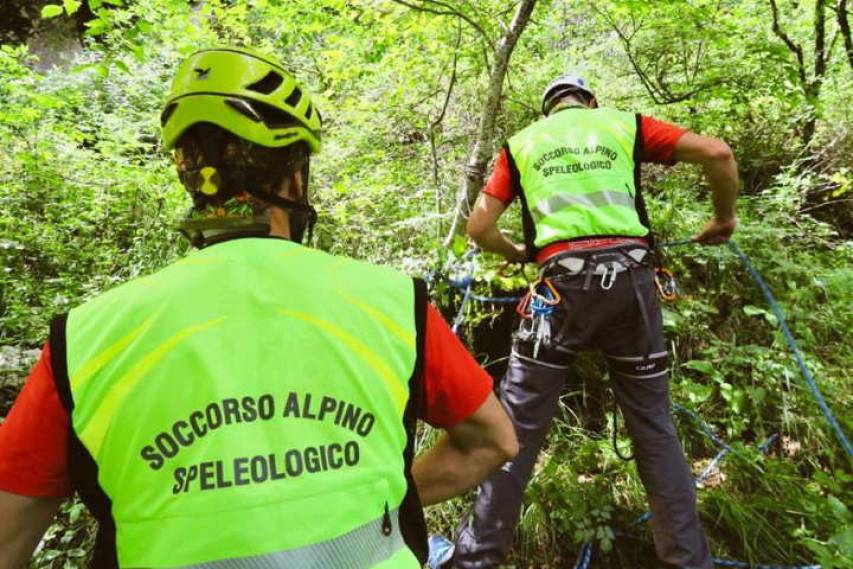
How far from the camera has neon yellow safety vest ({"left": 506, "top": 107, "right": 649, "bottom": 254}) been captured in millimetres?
2689

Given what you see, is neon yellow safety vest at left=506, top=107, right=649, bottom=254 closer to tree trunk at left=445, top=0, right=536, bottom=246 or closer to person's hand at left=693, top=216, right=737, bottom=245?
person's hand at left=693, top=216, right=737, bottom=245

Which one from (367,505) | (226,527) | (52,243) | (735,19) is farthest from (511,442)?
(735,19)

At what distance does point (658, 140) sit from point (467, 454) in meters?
2.20

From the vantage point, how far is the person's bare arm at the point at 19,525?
984mm

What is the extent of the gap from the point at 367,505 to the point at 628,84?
778cm

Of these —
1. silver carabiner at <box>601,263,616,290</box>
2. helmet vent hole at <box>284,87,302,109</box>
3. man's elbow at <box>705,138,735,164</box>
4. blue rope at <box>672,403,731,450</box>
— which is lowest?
blue rope at <box>672,403,731,450</box>

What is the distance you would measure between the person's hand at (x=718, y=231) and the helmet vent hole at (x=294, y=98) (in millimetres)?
2642

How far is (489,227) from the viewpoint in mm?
3055

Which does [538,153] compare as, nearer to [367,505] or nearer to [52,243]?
[367,505]

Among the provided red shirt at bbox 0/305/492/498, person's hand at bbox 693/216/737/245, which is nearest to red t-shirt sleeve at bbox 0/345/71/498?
red shirt at bbox 0/305/492/498

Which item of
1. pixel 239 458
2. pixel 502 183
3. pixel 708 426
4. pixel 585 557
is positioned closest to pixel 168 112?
pixel 239 458

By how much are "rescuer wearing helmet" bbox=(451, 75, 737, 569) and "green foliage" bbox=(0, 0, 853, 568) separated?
479 millimetres

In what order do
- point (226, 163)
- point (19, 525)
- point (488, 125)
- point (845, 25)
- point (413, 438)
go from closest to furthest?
point (19, 525), point (413, 438), point (226, 163), point (488, 125), point (845, 25)

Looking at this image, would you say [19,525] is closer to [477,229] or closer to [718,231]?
[477,229]
